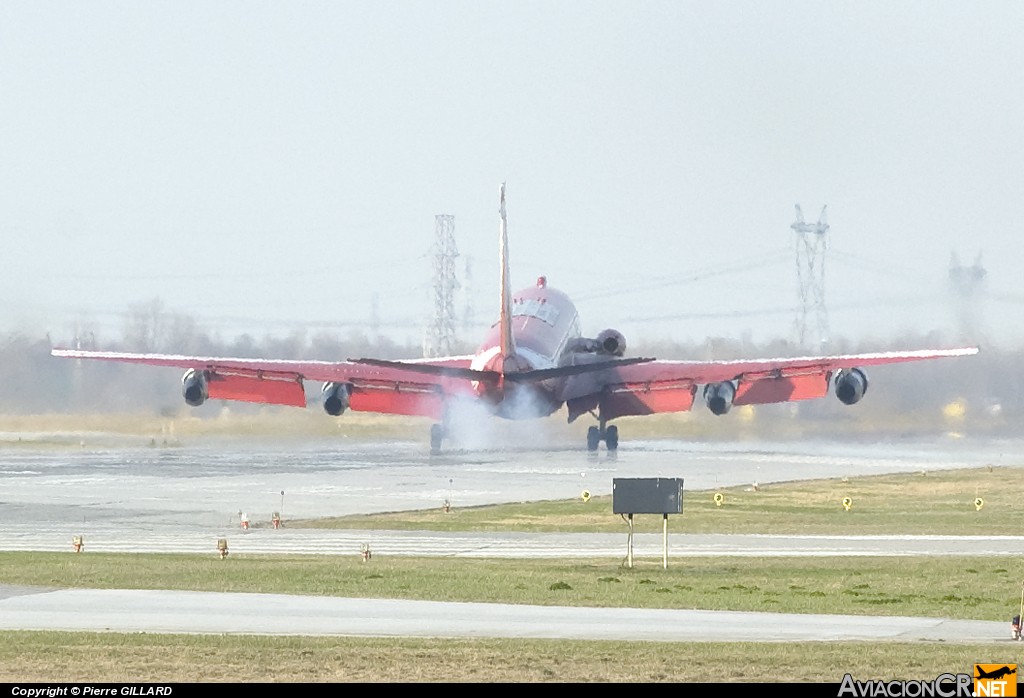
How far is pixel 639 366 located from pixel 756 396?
588 cm

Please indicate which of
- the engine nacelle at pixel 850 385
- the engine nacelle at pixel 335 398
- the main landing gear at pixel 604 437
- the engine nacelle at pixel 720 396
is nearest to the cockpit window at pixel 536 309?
the main landing gear at pixel 604 437

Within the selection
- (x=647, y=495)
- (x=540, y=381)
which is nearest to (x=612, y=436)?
(x=540, y=381)

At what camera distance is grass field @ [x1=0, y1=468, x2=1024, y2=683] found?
21.4m

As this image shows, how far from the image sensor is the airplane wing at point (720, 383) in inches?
2795

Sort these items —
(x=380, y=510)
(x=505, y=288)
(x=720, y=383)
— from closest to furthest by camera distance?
(x=380, y=510) → (x=505, y=288) → (x=720, y=383)

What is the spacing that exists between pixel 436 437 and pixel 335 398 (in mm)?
6156

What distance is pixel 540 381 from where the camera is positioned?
68125 millimetres

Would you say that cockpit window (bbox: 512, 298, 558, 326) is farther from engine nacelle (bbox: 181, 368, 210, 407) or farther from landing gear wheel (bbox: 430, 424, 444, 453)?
engine nacelle (bbox: 181, 368, 210, 407)

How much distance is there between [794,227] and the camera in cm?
14325

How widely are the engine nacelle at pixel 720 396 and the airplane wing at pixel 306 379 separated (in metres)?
9.61

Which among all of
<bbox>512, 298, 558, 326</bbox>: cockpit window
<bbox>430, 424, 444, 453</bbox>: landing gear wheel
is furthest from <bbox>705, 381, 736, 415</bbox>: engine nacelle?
<bbox>430, 424, 444, 453</bbox>: landing gear wheel

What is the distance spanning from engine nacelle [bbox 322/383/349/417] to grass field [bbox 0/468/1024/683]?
18243mm

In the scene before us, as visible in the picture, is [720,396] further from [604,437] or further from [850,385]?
[604,437]

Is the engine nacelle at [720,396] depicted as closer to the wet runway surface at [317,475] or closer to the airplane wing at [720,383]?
the airplane wing at [720,383]
